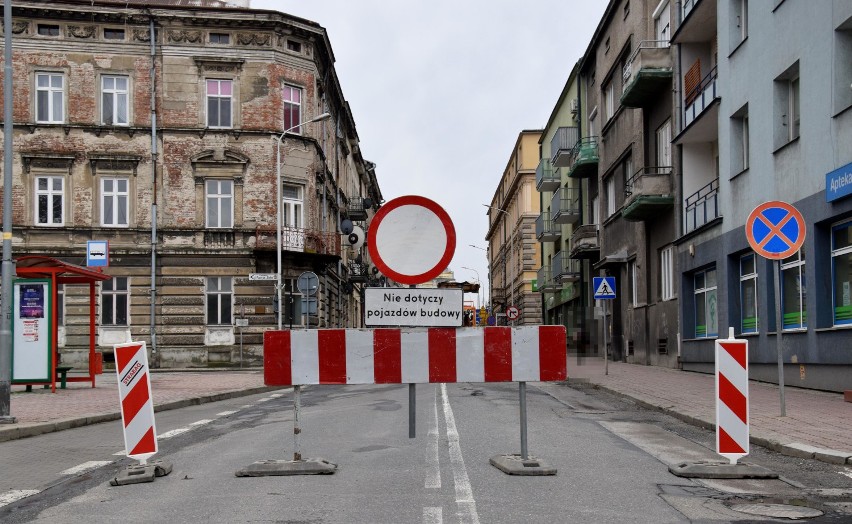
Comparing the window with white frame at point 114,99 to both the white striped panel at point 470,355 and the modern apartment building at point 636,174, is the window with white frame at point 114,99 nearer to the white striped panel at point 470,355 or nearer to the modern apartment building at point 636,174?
the modern apartment building at point 636,174

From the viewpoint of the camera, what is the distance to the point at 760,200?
65.6ft

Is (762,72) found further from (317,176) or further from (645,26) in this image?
(317,176)

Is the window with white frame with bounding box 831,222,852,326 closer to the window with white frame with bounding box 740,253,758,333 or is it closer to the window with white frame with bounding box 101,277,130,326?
the window with white frame with bounding box 740,253,758,333

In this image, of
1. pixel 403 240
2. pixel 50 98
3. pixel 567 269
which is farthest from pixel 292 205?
pixel 403 240

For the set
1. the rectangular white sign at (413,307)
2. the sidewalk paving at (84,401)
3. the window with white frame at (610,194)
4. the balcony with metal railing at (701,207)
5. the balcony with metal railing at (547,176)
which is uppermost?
the balcony with metal railing at (547,176)

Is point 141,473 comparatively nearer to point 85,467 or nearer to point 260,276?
Answer: point 85,467

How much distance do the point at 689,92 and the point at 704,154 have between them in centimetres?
194

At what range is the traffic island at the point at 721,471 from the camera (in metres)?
7.61

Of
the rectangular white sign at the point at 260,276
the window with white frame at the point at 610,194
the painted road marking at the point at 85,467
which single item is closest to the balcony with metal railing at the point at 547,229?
the window with white frame at the point at 610,194

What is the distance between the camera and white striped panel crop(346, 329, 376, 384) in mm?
7992

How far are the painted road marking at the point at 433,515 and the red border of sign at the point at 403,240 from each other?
2.37m

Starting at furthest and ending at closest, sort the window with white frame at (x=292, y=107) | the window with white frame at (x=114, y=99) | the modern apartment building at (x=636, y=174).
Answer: the window with white frame at (x=292, y=107), the window with white frame at (x=114, y=99), the modern apartment building at (x=636, y=174)

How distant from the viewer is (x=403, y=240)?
804 cm

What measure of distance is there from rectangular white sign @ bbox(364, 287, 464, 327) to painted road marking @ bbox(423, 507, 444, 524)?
216 centimetres
